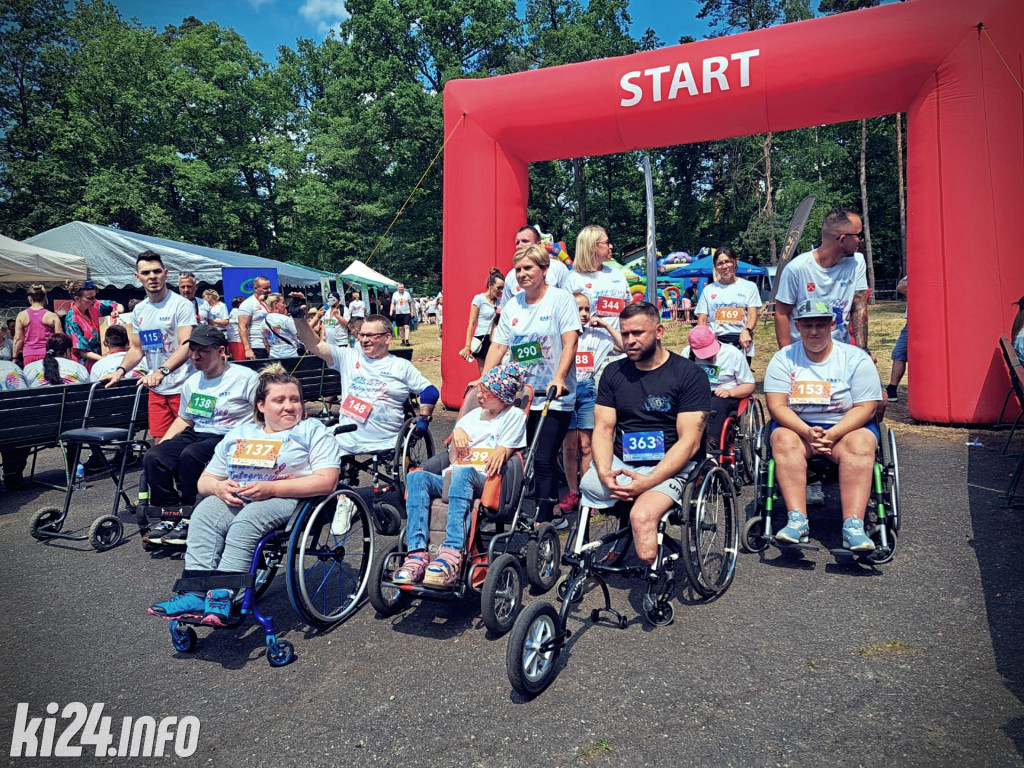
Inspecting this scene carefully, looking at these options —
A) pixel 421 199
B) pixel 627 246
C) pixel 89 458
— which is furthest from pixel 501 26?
pixel 89 458

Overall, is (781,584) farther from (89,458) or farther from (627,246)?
(627,246)

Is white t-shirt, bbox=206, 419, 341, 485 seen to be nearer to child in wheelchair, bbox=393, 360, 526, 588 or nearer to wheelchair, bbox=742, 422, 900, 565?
child in wheelchair, bbox=393, 360, 526, 588

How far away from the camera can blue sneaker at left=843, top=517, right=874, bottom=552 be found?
143 inches

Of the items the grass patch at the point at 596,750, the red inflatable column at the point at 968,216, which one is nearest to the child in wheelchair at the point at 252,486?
the grass patch at the point at 596,750

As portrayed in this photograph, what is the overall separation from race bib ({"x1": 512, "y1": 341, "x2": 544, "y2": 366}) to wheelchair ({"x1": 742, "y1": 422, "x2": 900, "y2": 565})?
1.57 m

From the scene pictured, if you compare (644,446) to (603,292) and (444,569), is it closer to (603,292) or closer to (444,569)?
(444,569)

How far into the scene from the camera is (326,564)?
3834 millimetres

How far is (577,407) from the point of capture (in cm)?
493

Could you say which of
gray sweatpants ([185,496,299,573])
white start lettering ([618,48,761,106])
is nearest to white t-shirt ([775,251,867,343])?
white start lettering ([618,48,761,106])

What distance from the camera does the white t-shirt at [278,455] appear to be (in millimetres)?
3504

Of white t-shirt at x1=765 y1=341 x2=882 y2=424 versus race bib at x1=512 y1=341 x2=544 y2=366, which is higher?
race bib at x1=512 y1=341 x2=544 y2=366

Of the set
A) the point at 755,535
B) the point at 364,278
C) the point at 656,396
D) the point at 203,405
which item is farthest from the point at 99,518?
the point at 364,278

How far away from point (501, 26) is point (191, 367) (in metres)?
36.0

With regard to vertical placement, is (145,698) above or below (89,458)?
below
